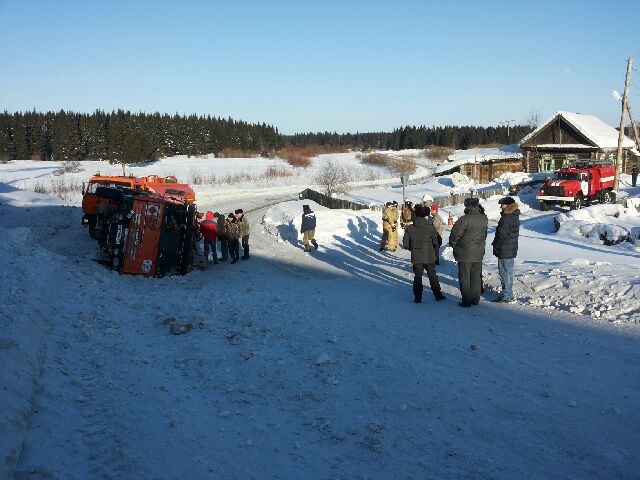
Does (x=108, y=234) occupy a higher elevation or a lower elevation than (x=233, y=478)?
higher

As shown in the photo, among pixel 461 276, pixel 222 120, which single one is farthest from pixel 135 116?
pixel 461 276

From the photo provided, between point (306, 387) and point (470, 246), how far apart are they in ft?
14.7

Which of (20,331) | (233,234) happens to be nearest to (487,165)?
(233,234)

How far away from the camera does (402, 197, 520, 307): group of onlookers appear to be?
8969mm

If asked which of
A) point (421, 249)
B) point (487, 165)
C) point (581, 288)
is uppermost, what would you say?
point (487, 165)

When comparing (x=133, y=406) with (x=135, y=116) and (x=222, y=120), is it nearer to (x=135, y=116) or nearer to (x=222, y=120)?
(x=135, y=116)

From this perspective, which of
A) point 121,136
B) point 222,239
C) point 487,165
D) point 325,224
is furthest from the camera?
point 121,136

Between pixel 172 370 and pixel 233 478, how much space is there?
251 cm

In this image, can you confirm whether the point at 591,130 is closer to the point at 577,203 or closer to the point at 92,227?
the point at 577,203

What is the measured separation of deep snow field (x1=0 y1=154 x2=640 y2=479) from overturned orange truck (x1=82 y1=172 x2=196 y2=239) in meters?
5.86

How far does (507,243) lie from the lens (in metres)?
9.14

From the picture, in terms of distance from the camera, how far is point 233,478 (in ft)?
13.0

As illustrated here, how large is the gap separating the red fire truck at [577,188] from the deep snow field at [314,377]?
67.2ft

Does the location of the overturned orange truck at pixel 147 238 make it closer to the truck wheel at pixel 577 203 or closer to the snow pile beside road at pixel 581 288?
the snow pile beside road at pixel 581 288
